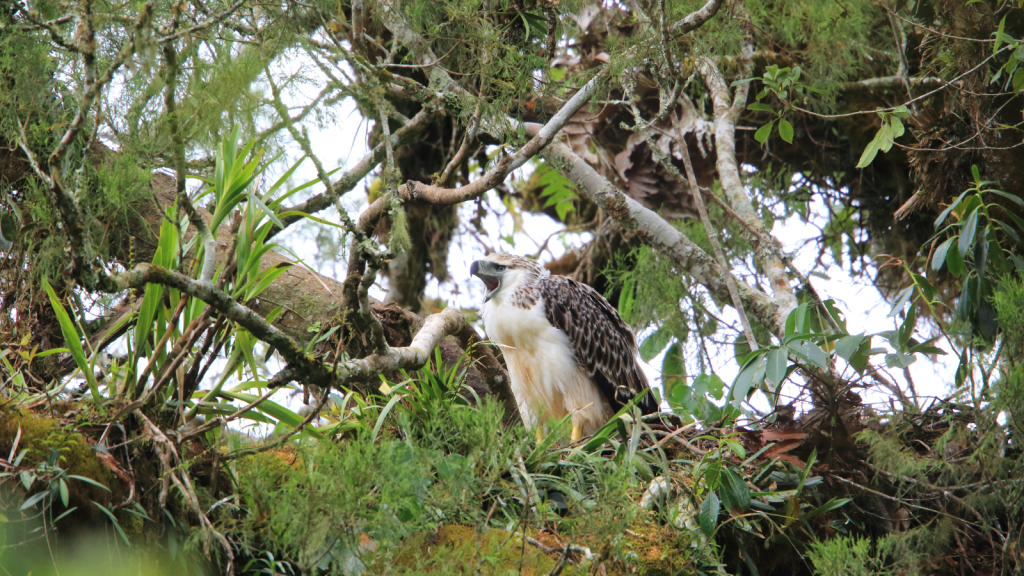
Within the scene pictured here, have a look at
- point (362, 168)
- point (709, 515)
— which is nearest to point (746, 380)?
point (709, 515)

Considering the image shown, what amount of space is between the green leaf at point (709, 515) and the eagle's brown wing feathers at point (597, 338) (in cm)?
153

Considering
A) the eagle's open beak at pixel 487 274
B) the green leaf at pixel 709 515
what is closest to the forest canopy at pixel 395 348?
the green leaf at pixel 709 515

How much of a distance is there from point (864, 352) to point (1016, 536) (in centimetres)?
79

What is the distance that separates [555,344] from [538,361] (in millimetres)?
138

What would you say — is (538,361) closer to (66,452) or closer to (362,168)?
(362,168)

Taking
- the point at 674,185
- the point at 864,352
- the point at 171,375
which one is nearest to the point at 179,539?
the point at 171,375

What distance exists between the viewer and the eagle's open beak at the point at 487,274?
14.2ft

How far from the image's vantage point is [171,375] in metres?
2.19

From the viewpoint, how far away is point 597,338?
14.1ft

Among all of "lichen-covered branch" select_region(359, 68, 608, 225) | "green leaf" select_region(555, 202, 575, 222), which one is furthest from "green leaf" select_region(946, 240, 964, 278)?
"green leaf" select_region(555, 202, 575, 222)

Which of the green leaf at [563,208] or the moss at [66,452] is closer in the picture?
the moss at [66,452]

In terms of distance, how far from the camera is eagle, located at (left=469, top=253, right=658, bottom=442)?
4129 mm

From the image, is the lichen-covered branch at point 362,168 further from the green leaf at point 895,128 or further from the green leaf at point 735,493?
the green leaf at point 895,128

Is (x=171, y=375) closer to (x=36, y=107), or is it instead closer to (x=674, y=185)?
(x=36, y=107)
